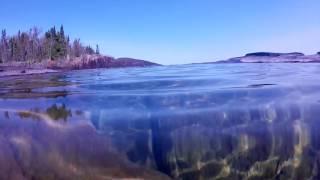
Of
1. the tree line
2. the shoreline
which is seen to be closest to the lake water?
the shoreline

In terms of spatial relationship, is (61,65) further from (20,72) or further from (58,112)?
(58,112)

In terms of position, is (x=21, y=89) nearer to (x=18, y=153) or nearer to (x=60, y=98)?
(x=60, y=98)

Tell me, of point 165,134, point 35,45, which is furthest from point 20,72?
point 35,45

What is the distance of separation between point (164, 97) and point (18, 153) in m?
2.96

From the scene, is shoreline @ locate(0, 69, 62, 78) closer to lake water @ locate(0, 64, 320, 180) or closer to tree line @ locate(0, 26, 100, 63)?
lake water @ locate(0, 64, 320, 180)

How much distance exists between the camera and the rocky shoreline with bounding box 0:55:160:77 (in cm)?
1066

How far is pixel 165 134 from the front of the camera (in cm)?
439

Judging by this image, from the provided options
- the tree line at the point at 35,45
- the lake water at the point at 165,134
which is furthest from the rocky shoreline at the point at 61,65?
the tree line at the point at 35,45

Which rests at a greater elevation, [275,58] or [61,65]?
[275,58]

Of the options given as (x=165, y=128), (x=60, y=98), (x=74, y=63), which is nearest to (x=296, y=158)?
(x=165, y=128)

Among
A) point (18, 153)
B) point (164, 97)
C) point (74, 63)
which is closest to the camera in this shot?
point (18, 153)

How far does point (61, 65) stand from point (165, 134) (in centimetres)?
1020

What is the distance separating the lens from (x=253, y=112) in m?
5.52

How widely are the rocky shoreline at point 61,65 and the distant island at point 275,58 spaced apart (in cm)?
362
